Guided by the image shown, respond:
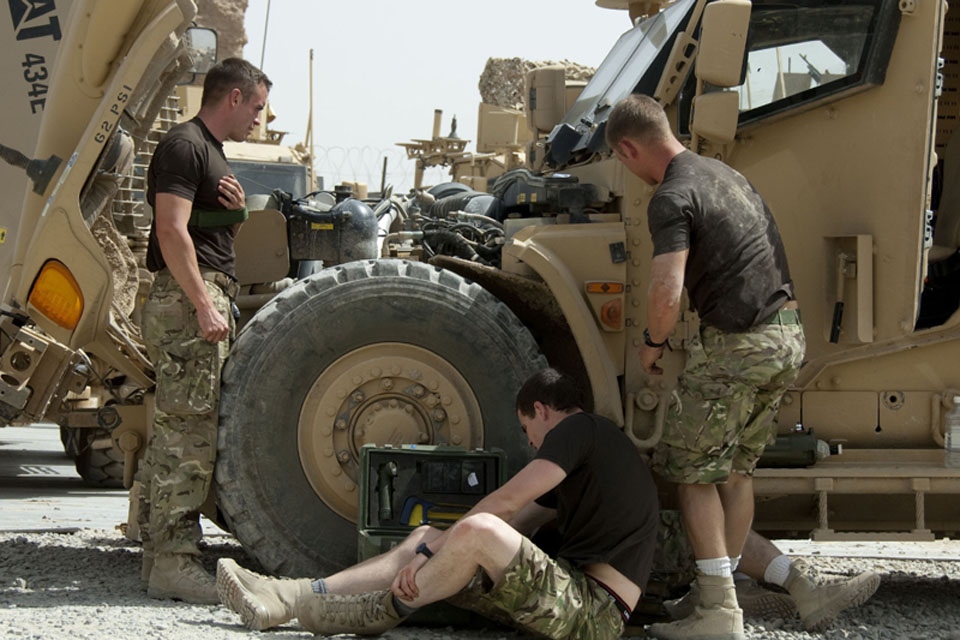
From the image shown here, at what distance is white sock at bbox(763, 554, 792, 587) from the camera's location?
4.64 metres

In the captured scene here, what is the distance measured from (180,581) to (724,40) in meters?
2.93

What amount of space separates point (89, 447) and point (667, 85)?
19.7 feet

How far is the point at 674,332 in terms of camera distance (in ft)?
15.6

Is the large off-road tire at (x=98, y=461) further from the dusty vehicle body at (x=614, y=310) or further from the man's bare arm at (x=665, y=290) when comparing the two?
the man's bare arm at (x=665, y=290)

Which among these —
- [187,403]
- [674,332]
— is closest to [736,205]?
[674,332]

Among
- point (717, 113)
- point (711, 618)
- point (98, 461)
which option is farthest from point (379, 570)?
point (98, 461)

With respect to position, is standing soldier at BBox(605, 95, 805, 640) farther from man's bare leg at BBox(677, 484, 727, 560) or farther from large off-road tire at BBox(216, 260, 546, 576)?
large off-road tire at BBox(216, 260, 546, 576)

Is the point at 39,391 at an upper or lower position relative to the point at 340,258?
lower

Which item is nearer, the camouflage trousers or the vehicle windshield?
the camouflage trousers

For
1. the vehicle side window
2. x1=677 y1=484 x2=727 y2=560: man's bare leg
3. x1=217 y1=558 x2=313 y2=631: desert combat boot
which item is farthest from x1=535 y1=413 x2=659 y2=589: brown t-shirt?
the vehicle side window

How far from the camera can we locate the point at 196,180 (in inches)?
185

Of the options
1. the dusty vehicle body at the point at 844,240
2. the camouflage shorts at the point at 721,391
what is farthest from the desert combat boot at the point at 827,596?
the camouflage shorts at the point at 721,391

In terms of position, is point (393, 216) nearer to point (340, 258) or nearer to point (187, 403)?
point (340, 258)

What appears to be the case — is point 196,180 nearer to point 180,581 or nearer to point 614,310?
point 180,581
